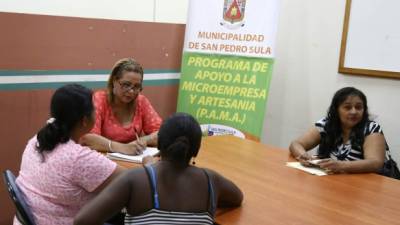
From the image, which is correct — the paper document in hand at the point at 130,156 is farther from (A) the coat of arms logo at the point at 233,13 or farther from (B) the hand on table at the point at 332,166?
(A) the coat of arms logo at the point at 233,13

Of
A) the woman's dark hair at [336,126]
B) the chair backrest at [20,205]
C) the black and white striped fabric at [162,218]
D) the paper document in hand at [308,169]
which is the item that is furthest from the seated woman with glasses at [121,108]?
the black and white striped fabric at [162,218]

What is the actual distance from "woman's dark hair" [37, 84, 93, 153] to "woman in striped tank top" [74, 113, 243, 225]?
0.35m

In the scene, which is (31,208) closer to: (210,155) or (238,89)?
(210,155)

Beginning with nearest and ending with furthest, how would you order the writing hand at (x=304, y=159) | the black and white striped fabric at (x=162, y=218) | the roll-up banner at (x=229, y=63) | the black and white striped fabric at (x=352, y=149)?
1. the black and white striped fabric at (x=162, y=218)
2. the writing hand at (x=304, y=159)
3. the black and white striped fabric at (x=352, y=149)
4. the roll-up banner at (x=229, y=63)

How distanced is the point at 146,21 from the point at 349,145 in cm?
201

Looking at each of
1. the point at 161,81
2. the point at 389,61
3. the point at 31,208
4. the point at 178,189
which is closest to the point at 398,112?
the point at 389,61

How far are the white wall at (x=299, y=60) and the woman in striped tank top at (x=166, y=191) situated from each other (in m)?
2.26

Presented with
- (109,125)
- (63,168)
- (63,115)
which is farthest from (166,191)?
(109,125)

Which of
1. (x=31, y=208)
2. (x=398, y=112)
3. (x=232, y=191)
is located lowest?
(x=31, y=208)

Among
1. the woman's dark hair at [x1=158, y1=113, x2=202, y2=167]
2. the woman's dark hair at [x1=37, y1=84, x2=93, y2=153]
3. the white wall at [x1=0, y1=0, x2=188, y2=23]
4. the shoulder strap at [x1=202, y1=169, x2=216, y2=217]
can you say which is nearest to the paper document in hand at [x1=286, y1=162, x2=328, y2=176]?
the shoulder strap at [x1=202, y1=169, x2=216, y2=217]

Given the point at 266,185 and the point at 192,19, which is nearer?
the point at 266,185

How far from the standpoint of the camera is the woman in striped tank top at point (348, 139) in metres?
2.42

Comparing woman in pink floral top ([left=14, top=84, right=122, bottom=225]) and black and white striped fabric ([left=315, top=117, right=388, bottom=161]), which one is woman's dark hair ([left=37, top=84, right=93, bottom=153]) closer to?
woman in pink floral top ([left=14, top=84, right=122, bottom=225])

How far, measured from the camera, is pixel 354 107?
261 cm
